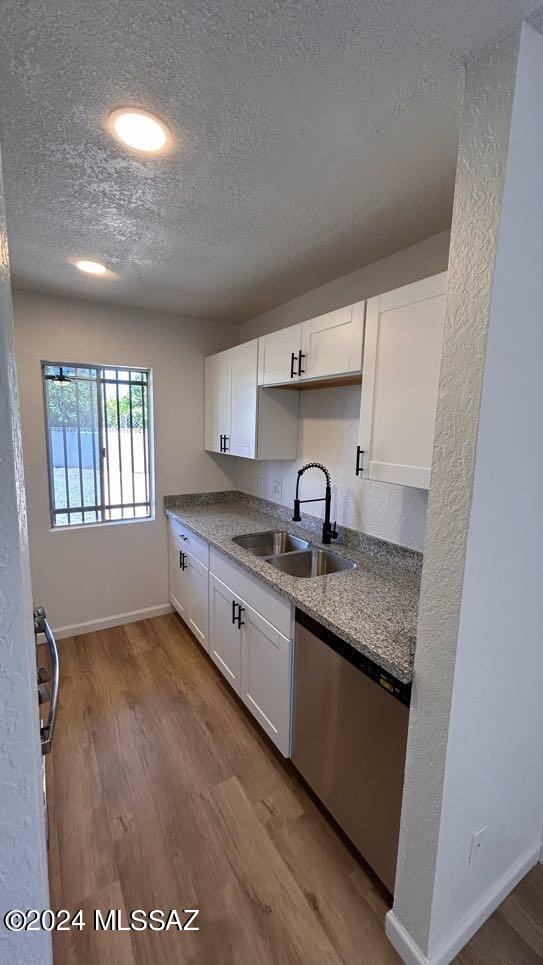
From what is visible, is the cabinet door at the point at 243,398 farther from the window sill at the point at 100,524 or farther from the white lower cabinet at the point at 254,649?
the window sill at the point at 100,524

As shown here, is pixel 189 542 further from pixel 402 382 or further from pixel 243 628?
pixel 402 382

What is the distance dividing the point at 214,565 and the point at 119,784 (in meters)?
1.10

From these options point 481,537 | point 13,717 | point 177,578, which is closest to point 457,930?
point 481,537

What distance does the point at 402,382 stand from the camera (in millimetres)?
1479

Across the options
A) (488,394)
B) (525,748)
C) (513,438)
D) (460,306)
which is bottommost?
(525,748)

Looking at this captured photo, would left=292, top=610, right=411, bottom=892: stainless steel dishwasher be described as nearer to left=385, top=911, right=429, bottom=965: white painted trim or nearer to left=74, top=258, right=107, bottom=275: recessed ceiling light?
left=385, top=911, right=429, bottom=965: white painted trim

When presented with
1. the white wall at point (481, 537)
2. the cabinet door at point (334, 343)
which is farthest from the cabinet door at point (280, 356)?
the white wall at point (481, 537)

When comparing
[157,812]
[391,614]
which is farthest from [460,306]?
[157,812]

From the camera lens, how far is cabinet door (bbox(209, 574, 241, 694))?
219 centimetres

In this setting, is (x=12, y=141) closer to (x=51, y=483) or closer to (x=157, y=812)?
(x=51, y=483)

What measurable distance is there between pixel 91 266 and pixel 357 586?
2154 mm

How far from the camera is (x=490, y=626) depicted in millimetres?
Answer: 1067

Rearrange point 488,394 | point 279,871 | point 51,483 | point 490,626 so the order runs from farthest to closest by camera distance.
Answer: point 51,483 → point 279,871 → point 490,626 → point 488,394

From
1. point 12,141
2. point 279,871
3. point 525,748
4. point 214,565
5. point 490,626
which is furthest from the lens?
point 214,565
